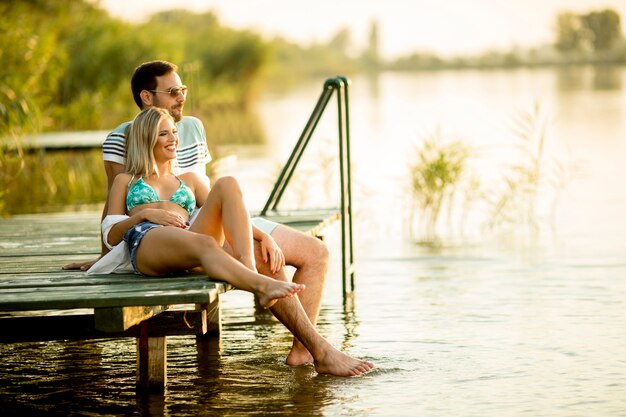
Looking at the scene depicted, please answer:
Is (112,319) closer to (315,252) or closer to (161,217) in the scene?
(161,217)

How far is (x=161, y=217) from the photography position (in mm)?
5480

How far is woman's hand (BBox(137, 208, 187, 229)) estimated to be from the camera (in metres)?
5.46

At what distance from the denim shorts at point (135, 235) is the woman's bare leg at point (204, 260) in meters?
0.03

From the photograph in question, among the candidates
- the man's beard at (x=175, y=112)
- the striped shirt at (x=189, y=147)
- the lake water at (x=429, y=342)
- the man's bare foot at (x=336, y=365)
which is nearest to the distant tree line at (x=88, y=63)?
the lake water at (x=429, y=342)

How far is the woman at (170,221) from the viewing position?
208 inches

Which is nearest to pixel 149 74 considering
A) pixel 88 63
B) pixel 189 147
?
pixel 189 147

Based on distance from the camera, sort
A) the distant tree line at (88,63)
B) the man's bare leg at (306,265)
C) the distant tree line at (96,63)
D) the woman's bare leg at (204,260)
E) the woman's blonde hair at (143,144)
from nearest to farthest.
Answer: the woman's bare leg at (204,260) < the woman's blonde hair at (143,144) < the man's bare leg at (306,265) < the distant tree line at (88,63) < the distant tree line at (96,63)

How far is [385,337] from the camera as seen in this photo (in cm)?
672

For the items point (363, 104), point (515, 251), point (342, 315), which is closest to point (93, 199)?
point (515, 251)

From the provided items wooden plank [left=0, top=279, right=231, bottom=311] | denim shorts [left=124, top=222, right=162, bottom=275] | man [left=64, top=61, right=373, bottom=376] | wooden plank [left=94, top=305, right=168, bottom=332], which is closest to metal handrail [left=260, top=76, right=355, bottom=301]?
man [left=64, top=61, right=373, bottom=376]

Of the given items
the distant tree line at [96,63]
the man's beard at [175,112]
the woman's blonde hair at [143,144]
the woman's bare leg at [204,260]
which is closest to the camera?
the woman's bare leg at [204,260]

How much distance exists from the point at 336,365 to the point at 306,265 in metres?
0.51

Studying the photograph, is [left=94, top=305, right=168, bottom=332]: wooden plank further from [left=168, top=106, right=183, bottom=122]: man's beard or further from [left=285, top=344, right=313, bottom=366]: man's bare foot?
[left=168, top=106, right=183, bottom=122]: man's beard

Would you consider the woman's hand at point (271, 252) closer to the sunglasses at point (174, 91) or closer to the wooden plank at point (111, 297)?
the wooden plank at point (111, 297)
